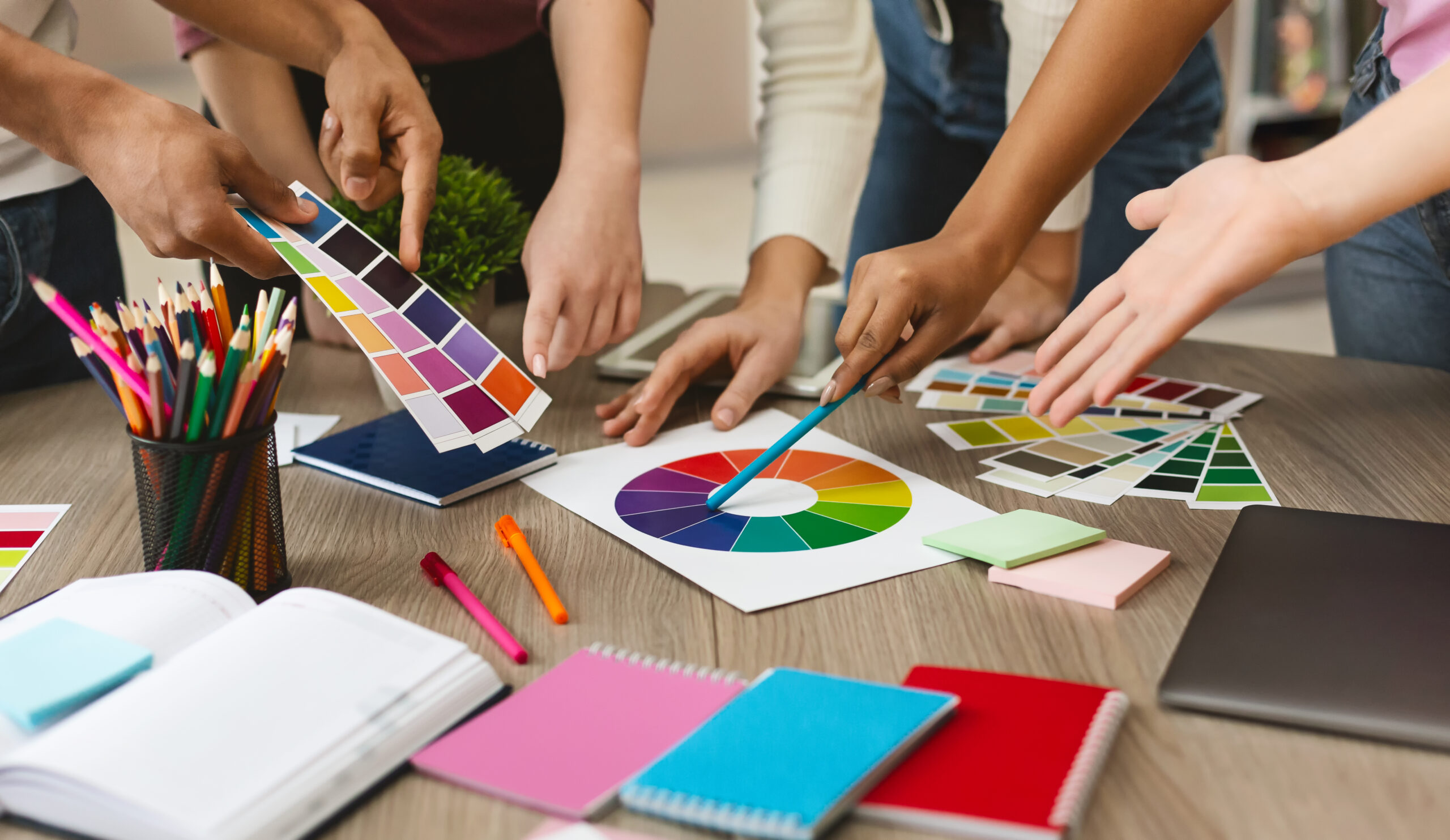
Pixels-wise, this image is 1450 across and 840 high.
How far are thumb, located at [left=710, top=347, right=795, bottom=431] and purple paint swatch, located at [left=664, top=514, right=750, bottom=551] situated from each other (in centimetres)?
20

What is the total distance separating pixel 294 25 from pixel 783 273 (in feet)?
1.91

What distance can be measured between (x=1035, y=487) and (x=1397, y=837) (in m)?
0.41

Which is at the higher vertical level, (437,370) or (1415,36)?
(1415,36)

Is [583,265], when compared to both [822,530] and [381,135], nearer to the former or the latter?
[381,135]

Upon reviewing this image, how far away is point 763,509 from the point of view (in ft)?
2.58

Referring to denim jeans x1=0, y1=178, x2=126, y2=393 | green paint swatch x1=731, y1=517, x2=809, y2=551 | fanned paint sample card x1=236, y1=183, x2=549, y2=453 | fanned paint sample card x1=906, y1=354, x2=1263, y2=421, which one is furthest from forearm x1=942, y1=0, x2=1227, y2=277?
denim jeans x1=0, y1=178, x2=126, y2=393

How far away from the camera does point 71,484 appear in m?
0.87

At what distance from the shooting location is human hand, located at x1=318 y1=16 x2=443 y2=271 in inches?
34.9

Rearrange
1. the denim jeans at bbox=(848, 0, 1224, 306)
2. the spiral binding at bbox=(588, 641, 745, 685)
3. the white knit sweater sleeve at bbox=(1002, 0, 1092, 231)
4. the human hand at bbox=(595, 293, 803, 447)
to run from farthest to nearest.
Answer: the denim jeans at bbox=(848, 0, 1224, 306) < the white knit sweater sleeve at bbox=(1002, 0, 1092, 231) < the human hand at bbox=(595, 293, 803, 447) < the spiral binding at bbox=(588, 641, 745, 685)

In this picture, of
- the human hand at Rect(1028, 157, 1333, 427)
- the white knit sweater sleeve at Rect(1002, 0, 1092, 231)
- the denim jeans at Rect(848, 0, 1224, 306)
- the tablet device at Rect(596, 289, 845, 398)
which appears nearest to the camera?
the human hand at Rect(1028, 157, 1333, 427)

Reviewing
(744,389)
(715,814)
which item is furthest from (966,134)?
(715,814)

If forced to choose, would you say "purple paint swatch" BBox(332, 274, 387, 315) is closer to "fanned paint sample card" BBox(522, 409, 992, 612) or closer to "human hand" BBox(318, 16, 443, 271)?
"human hand" BBox(318, 16, 443, 271)

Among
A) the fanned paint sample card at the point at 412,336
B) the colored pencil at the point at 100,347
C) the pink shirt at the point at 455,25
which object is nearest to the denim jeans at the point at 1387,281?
the pink shirt at the point at 455,25

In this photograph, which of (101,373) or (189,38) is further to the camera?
(189,38)
